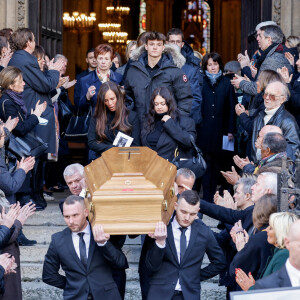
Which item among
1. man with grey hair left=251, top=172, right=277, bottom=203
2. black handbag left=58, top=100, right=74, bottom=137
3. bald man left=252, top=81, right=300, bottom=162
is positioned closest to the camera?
man with grey hair left=251, top=172, right=277, bottom=203

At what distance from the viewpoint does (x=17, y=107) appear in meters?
8.16

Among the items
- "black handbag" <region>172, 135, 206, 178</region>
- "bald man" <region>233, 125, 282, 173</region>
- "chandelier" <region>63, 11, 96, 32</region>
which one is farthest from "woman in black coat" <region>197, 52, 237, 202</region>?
"chandelier" <region>63, 11, 96, 32</region>

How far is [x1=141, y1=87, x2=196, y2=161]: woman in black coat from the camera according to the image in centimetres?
759

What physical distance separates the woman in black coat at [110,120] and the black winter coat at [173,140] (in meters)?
0.18

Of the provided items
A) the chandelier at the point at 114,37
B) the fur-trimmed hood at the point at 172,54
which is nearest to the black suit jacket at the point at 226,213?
the fur-trimmed hood at the point at 172,54

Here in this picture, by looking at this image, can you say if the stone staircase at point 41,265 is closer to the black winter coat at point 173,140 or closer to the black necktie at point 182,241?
the black winter coat at point 173,140

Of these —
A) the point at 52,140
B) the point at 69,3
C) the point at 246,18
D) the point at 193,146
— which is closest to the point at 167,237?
the point at 193,146

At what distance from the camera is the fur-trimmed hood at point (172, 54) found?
27.8 ft

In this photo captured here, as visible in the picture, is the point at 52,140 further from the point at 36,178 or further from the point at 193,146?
the point at 193,146

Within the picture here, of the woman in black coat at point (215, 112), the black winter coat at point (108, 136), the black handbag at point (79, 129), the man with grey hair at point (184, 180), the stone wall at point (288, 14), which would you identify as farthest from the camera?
the stone wall at point (288, 14)

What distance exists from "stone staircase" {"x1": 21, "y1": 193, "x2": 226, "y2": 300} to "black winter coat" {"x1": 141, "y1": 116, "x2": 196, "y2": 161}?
1.01m

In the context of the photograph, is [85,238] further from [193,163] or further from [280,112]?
[280,112]

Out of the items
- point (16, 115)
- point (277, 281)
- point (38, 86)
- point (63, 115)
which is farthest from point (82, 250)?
point (63, 115)

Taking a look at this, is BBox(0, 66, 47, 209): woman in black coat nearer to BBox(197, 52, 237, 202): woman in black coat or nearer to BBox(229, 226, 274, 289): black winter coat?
BBox(197, 52, 237, 202): woman in black coat
